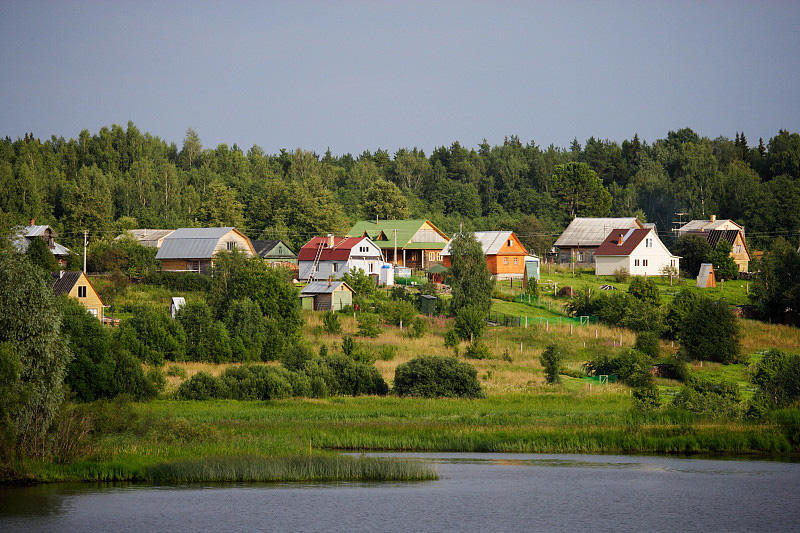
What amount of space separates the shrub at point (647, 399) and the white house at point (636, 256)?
46759 millimetres

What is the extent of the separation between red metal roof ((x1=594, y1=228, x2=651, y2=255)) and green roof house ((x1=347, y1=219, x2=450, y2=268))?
794 inches

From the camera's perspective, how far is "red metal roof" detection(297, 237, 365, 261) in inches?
3757

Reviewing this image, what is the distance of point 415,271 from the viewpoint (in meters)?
103

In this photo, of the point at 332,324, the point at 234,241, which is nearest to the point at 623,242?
the point at 332,324

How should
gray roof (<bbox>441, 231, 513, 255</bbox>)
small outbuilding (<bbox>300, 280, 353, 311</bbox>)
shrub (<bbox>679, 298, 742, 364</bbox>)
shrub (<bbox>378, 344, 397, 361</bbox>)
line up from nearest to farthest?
shrub (<bbox>378, 344, 397, 361</bbox>) → shrub (<bbox>679, 298, 742, 364</bbox>) → small outbuilding (<bbox>300, 280, 353, 311</bbox>) → gray roof (<bbox>441, 231, 513, 255</bbox>)

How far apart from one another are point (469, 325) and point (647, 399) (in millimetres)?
20321

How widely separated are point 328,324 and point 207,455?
34711mm

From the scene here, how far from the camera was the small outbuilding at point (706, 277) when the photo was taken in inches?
3575

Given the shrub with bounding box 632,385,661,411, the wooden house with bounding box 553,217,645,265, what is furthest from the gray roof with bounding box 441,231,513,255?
the shrub with bounding box 632,385,661,411

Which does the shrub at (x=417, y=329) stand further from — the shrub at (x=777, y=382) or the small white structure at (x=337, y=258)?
the shrub at (x=777, y=382)

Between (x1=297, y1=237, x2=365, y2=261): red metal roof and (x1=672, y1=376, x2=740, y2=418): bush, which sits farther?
(x1=297, y1=237, x2=365, y2=261): red metal roof

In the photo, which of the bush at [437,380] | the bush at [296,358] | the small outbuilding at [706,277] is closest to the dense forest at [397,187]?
the small outbuilding at [706,277]

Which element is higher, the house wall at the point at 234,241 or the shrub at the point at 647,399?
the house wall at the point at 234,241

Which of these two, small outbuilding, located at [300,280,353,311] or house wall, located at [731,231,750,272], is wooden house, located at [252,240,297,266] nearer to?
small outbuilding, located at [300,280,353,311]
